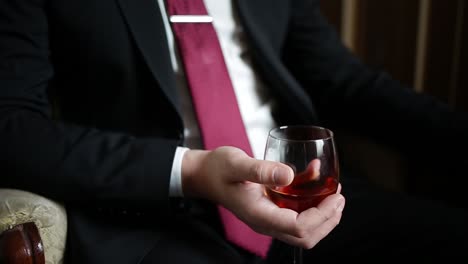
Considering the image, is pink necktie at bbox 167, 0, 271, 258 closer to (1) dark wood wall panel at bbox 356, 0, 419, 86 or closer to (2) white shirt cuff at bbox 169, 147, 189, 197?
(2) white shirt cuff at bbox 169, 147, 189, 197

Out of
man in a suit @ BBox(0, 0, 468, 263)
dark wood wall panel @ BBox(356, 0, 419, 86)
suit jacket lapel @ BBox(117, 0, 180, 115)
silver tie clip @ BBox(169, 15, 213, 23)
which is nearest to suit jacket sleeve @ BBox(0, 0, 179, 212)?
man in a suit @ BBox(0, 0, 468, 263)

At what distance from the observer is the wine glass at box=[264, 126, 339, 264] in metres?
0.60

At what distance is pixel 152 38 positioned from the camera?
791mm

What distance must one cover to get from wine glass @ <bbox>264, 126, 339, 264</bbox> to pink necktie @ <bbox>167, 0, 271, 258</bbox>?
0.19m

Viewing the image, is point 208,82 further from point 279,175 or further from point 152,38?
point 279,175

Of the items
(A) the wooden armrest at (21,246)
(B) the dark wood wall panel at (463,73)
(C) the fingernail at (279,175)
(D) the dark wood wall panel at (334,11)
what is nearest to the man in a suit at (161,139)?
(C) the fingernail at (279,175)

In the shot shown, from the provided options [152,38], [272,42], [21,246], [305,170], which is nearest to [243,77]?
[272,42]

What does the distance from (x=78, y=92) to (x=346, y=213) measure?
1.66ft

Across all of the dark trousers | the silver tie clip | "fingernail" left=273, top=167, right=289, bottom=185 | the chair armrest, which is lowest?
the dark trousers

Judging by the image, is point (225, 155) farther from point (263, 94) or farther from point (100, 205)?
point (263, 94)

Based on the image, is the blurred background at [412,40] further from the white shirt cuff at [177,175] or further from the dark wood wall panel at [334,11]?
the white shirt cuff at [177,175]

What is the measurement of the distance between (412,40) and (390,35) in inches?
2.4

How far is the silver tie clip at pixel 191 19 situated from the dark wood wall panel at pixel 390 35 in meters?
0.60

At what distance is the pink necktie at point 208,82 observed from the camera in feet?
2.63
